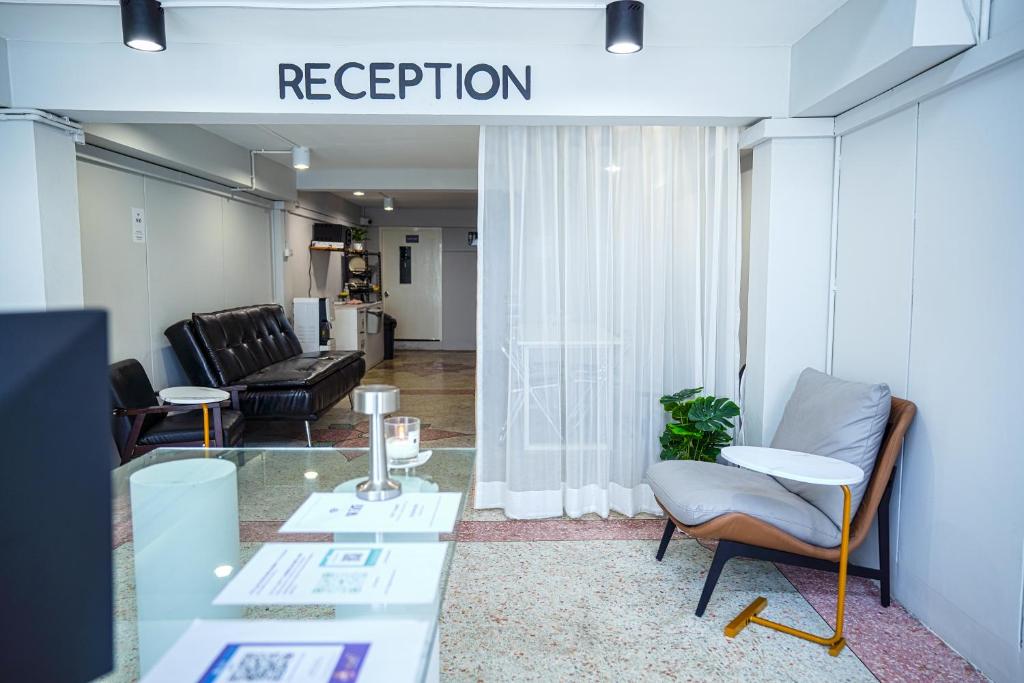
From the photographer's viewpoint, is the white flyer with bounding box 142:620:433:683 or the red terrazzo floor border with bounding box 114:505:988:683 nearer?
the white flyer with bounding box 142:620:433:683

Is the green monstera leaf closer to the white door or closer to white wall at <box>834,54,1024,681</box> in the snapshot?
white wall at <box>834,54,1024,681</box>

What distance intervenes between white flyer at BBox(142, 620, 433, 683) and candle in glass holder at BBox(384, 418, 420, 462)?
85 cm

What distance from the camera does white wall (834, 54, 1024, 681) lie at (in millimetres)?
2209

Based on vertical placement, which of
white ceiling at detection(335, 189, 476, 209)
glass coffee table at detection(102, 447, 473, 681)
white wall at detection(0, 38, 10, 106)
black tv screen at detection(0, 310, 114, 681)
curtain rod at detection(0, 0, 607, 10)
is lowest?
glass coffee table at detection(102, 447, 473, 681)

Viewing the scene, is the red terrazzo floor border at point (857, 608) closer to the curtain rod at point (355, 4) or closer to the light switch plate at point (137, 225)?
the curtain rod at point (355, 4)

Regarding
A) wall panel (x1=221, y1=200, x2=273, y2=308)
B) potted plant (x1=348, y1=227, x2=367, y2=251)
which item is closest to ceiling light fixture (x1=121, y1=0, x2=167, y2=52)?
wall panel (x1=221, y1=200, x2=273, y2=308)

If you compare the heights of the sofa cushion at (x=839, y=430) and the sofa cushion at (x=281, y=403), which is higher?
the sofa cushion at (x=839, y=430)

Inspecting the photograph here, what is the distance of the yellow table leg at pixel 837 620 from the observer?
2418 millimetres

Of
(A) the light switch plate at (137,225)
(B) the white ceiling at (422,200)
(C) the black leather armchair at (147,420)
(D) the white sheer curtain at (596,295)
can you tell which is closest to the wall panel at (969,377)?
(D) the white sheer curtain at (596,295)

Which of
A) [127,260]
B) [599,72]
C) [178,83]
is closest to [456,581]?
[599,72]

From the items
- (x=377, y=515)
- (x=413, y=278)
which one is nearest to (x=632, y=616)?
(x=377, y=515)

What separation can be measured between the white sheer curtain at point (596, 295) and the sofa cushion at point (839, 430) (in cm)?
80

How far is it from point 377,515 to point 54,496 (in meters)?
1.24

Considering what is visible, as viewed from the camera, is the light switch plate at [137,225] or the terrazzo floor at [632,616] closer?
the terrazzo floor at [632,616]
